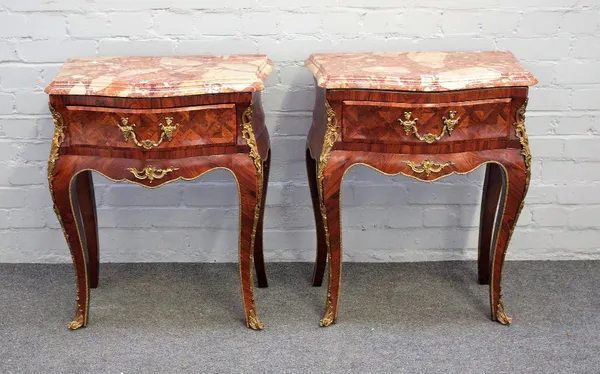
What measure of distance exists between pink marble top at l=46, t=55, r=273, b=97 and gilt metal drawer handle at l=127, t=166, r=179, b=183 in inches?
9.2

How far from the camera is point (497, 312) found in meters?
2.74

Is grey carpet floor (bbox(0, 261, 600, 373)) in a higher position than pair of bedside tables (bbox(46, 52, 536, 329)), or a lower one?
lower

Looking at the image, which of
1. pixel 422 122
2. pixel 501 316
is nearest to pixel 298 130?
pixel 422 122

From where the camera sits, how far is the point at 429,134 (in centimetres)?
247

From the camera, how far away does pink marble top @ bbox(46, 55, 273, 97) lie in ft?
7.87

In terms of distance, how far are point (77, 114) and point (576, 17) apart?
1.76m

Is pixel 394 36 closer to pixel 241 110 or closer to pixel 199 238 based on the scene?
pixel 241 110

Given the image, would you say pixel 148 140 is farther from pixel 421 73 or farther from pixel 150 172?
pixel 421 73

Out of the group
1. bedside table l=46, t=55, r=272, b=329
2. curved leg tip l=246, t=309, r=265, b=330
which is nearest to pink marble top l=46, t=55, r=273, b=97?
bedside table l=46, t=55, r=272, b=329

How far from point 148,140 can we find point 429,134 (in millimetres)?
844

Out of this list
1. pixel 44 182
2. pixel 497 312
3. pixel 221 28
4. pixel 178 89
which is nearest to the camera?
pixel 178 89

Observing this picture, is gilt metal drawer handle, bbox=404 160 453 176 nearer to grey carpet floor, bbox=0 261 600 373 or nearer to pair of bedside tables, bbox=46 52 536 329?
pair of bedside tables, bbox=46 52 536 329

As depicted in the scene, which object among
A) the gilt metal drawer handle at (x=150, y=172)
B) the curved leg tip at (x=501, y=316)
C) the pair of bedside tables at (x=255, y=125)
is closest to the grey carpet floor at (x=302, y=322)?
the curved leg tip at (x=501, y=316)

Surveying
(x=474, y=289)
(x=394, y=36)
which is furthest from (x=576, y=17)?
(x=474, y=289)
